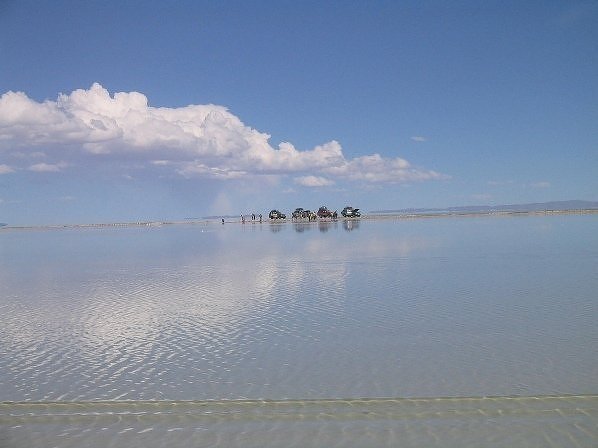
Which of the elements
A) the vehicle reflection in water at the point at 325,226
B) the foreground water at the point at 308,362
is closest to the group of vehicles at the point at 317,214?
the vehicle reflection in water at the point at 325,226

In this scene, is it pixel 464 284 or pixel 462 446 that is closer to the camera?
pixel 462 446

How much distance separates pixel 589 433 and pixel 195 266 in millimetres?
25389

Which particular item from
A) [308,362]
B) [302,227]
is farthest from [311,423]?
[302,227]

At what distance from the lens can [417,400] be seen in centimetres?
877

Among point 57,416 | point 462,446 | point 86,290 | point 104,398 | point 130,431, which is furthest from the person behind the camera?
point 86,290

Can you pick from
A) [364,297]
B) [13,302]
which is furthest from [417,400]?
[13,302]

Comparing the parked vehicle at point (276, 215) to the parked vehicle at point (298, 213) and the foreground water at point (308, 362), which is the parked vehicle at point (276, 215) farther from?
the foreground water at point (308, 362)

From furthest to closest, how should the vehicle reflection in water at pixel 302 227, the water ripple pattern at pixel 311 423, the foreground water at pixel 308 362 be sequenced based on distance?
the vehicle reflection in water at pixel 302 227 < the foreground water at pixel 308 362 < the water ripple pattern at pixel 311 423

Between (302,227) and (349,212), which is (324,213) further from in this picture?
(302,227)

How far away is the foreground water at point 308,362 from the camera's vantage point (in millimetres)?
7953

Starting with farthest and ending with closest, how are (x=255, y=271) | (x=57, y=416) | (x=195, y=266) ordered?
(x=195, y=266), (x=255, y=271), (x=57, y=416)

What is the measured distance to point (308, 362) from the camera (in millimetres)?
10969

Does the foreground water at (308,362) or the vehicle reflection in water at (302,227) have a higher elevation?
the foreground water at (308,362)

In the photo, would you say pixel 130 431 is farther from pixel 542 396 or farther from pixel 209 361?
pixel 542 396
